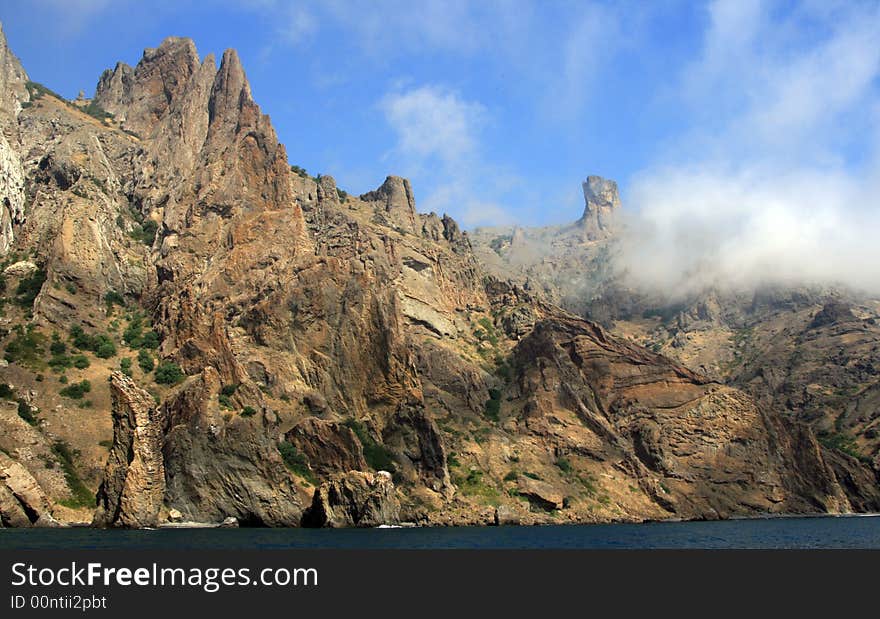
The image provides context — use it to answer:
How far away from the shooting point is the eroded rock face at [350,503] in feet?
282

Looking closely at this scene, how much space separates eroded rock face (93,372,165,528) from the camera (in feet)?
244

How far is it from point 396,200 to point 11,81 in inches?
3214

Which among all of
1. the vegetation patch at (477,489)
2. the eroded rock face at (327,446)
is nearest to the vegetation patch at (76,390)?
the eroded rock face at (327,446)

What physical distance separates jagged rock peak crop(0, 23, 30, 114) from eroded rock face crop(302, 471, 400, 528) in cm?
10345

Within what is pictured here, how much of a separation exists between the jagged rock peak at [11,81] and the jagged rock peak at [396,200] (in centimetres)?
7341

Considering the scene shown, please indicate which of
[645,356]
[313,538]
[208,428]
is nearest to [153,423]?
[208,428]

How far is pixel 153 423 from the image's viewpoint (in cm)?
7894

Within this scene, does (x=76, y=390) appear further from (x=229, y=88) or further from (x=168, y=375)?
(x=229, y=88)

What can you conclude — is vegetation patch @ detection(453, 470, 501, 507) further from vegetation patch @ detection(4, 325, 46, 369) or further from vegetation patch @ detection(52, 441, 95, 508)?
vegetation patch @ detection(4, 325, 46, 369)

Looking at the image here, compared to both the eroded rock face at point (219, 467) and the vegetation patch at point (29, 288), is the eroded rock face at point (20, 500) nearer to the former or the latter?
the eroded rock face at point (219, 467)

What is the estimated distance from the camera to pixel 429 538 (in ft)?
243

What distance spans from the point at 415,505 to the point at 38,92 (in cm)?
13190

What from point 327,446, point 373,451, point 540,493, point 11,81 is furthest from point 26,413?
point 11,81

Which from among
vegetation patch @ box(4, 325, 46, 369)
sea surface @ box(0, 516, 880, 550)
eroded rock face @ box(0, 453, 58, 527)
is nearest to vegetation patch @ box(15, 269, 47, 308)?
vegetation patch @ box(4, 325, 46, 369)
